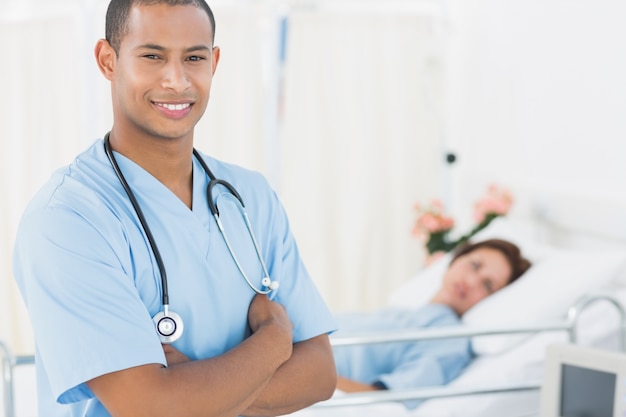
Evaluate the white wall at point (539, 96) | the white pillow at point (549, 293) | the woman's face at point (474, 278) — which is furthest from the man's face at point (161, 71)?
the white wall at point (539, 96)

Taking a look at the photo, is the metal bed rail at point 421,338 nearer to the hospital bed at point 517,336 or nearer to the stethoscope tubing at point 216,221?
the hospital bed at point 517,336

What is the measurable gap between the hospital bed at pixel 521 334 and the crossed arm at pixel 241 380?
543mm

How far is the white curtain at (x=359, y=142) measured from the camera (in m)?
4.01

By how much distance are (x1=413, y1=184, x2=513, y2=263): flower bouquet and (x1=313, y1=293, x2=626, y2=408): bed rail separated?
1.27m

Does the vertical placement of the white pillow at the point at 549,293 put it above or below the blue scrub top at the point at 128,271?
below

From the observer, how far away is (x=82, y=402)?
134cm

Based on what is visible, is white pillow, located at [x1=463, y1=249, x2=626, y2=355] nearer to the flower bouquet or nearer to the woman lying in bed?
the woman lying in bed

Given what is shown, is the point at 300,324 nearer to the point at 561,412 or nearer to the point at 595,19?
the point at 561,412

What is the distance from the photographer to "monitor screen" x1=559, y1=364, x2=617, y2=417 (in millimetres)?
1832

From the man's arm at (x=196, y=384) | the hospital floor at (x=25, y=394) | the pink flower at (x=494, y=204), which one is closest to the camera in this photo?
the man's arm at (x=196, y=384)

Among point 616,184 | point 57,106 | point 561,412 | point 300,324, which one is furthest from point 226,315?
point 57,106

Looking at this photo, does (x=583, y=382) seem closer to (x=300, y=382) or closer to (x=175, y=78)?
(x=300, y=382)

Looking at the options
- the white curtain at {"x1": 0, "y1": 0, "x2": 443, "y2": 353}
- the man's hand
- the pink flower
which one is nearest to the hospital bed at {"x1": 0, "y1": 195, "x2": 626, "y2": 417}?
the pink flower

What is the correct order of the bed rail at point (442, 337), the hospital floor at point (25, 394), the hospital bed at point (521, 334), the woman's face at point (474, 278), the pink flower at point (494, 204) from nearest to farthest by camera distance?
the bed rail at point (442, 337), the hospital bed at point (521, 334), the hospital floor at point (25, 394), the woman's face at point (474, 278), the pink flower at point (494, 204)
